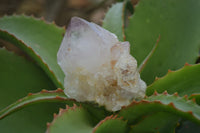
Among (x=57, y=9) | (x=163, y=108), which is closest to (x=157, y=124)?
(x=163, y=108)

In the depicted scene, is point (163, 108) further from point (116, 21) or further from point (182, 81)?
point (116, 21)

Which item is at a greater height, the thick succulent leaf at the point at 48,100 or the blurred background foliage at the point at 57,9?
the thick succulent leaf at the point at 48,100

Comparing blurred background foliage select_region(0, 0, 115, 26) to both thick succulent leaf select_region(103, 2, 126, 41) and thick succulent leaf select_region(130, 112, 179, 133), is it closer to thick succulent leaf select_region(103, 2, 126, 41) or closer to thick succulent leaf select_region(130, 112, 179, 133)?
thick succulent leaf select_region(103, 2, 126, 41)

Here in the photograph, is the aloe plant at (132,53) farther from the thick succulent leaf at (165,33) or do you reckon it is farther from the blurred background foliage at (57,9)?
the blurred background foliage at (57,9)

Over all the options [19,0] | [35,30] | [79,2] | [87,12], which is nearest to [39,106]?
[35,30]

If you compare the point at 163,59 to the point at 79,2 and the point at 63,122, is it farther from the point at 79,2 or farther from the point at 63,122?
the point at 79,2

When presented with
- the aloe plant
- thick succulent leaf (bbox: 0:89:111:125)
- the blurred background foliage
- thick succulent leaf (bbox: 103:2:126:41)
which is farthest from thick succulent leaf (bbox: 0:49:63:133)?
the blurred background foliage

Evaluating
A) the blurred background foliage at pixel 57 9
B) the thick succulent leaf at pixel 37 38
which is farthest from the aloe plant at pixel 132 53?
the blurred background foliage at pixel 57 9
